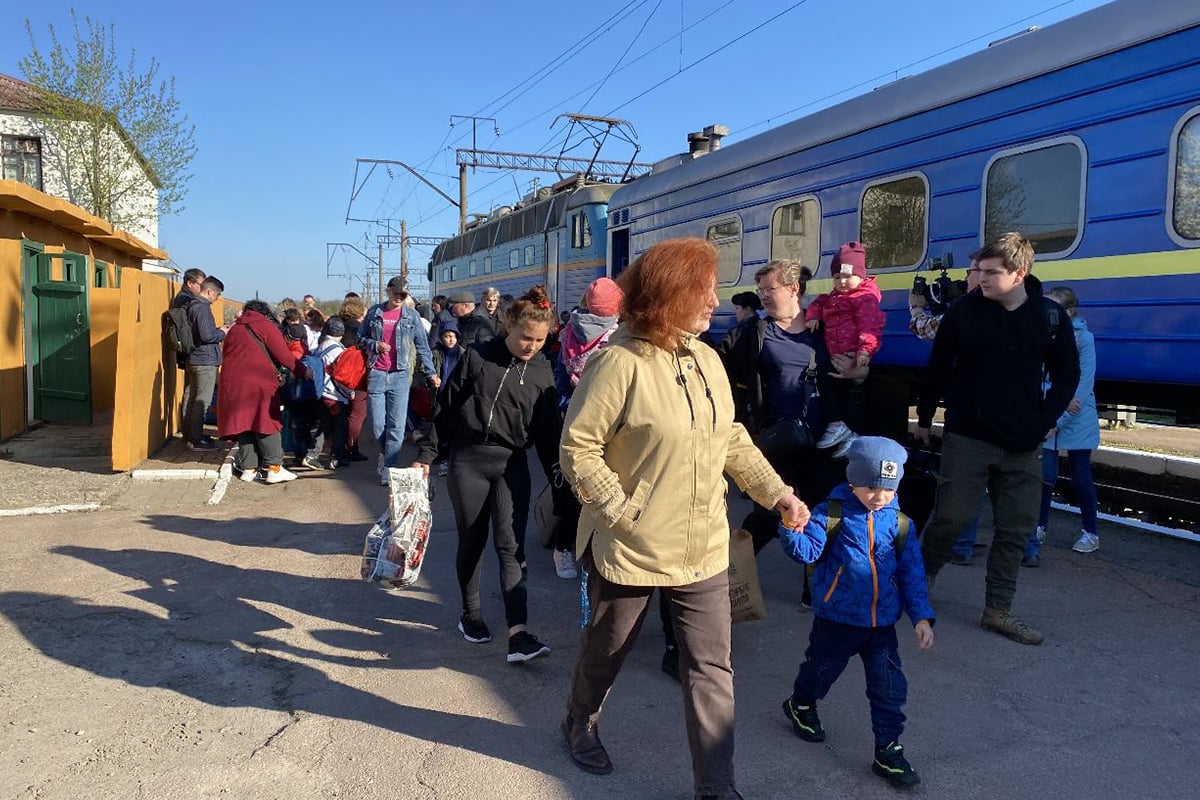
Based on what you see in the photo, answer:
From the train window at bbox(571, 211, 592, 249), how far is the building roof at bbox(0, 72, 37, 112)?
18077 millimetres

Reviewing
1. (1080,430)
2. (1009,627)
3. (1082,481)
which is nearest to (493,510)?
(1009,627)

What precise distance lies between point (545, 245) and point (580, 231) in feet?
5.82

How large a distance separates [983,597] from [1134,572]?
1287mm

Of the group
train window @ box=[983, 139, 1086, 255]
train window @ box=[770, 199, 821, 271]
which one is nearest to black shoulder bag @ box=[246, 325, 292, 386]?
train window @ box=[770, 199, 821, 271]

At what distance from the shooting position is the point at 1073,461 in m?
6.00

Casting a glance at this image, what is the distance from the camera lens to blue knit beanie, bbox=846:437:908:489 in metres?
3.05

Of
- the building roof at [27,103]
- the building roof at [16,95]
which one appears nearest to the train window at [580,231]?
the building roof at [27,103]

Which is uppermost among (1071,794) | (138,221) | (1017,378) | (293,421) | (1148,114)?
(138,221)

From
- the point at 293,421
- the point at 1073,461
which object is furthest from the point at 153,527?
the point at 1073,461

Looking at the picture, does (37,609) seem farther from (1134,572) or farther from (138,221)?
(138,221)

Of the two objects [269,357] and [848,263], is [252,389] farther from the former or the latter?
[848,263]

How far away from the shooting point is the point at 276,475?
26.2 ft

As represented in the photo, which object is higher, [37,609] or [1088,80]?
[1088,80]

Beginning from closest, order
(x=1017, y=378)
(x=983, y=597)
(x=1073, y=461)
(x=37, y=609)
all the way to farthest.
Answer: (x=1017, y=378) → (x=37, y=609) → (x=983, y=597) → (x=1073, y=461)
